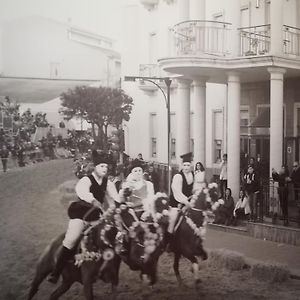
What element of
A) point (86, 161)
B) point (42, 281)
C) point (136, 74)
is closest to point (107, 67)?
point (136, 74)

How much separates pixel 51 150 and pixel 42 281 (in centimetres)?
88

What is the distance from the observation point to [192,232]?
12.5 feet

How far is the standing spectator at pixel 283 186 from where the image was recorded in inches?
179

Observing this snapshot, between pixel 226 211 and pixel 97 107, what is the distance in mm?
1200

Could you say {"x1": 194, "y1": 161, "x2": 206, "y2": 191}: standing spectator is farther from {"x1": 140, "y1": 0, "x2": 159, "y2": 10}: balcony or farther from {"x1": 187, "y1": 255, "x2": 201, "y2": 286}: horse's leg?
{"x1": 140, "y1": 0, "x2": 159, "y2": 10}: balcony

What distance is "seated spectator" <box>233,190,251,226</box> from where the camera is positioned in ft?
14.1

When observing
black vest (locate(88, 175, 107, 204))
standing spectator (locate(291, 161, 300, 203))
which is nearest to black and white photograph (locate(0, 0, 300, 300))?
black vest (locate(88, 175, 107, 204))

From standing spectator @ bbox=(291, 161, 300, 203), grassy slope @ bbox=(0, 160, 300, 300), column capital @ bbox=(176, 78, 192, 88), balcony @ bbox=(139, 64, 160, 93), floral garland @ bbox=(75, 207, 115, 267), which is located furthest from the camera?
standing spectator @ bbox=(291, 161, 300, 203)

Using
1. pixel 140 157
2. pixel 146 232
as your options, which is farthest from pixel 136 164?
pixel 146 232

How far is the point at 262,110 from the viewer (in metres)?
4.47

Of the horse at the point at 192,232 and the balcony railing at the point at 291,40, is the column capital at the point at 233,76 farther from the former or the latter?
the horse at the point at 192,232

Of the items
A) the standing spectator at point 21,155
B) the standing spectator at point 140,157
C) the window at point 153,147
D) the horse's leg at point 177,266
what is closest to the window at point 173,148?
the window at point 153,147

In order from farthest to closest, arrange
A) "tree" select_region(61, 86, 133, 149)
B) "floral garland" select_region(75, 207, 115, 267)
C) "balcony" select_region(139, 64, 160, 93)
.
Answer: "balcony" select_region(139, 64, 160, 93), "tree" select_region(61, 86, 133, 149), "floral garland" select_region(75, 207, 115, 267)

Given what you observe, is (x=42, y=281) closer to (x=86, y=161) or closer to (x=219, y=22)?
(x=86, y=161)
